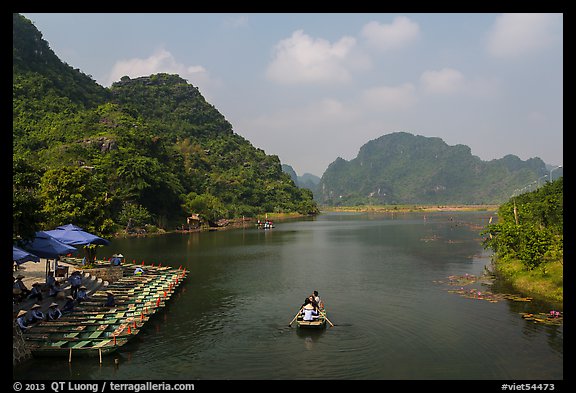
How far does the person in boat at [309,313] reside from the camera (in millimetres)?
27672

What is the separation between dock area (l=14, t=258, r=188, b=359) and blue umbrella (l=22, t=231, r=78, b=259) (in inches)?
117

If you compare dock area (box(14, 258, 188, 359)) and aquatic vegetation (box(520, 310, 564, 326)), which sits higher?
dock area (box(14, 258, 188, 359))

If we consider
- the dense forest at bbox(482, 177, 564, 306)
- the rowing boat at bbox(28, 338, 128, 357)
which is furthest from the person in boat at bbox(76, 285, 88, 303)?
the dense forest at bbox(482, 177, 564, 306)

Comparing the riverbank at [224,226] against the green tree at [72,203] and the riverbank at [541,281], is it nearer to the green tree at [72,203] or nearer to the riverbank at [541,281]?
the green tree at [72,203]

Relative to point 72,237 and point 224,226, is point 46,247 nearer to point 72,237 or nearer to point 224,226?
point 72,237

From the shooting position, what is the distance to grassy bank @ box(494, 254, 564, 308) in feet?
113

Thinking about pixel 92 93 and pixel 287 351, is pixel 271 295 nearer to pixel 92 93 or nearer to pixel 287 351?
pixel 287 351

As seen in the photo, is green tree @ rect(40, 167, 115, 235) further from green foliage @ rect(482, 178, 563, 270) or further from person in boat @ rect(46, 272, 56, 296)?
green foliage @ rect(482, 178, 563, 270)

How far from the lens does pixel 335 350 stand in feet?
79.9

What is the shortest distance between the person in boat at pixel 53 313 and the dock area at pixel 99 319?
379 mm
